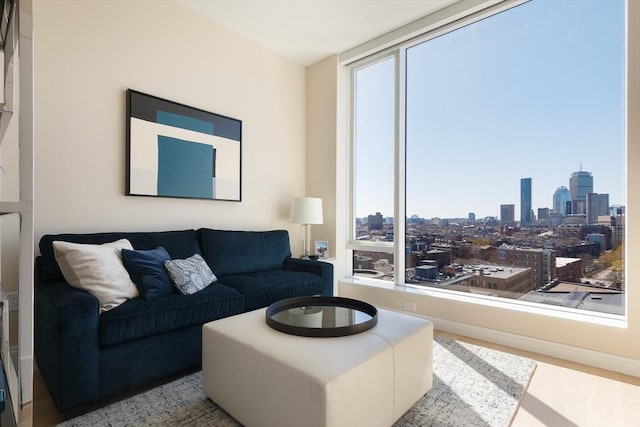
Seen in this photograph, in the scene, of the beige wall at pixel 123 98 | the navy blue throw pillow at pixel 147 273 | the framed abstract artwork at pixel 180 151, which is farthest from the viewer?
the framed abstract artwork at pixel 180 151

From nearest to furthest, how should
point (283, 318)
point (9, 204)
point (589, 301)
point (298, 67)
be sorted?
point (9, 204), point (283, 318), point (589, 301), point (298, 67)

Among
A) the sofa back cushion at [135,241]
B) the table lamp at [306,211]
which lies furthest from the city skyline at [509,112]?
the sofa back cushion at [135,241]

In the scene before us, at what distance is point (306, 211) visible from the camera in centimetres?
357

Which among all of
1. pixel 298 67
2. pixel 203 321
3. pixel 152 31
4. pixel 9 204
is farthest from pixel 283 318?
pixel 298 67

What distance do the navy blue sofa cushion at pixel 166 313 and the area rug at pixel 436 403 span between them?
0.35 metres

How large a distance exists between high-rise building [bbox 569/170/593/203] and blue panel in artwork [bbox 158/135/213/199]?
3016mm

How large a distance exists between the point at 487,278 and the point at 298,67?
3.15 m

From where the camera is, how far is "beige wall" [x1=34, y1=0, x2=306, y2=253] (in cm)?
234

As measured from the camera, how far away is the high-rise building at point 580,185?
249cm

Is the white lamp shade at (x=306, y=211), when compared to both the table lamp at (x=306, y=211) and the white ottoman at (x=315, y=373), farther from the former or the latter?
the white ottoman at (x=315, y=373)

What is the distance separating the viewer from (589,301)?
8.25 ft

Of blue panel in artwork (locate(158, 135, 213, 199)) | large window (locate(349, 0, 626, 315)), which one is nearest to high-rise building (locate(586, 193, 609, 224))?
large window (locate(349, 0, 626, 315))

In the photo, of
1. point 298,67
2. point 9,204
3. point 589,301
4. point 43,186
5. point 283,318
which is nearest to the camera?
point 9,204

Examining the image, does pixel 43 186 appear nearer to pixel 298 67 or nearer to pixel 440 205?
pixel 298 67
